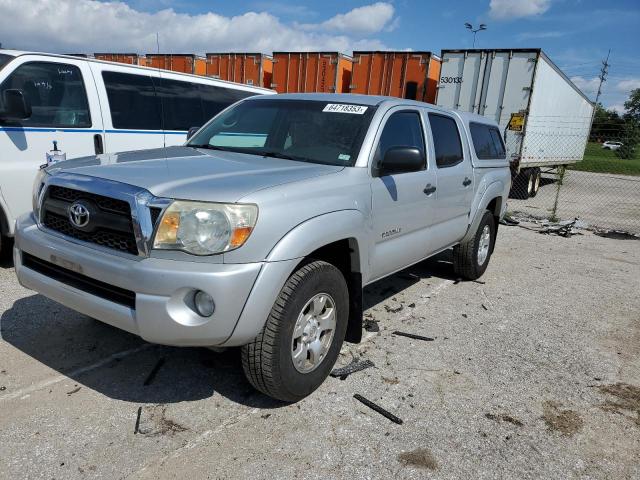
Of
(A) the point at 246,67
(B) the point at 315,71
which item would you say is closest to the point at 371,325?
(B) the point at 315,71

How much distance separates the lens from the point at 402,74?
45.6 ft

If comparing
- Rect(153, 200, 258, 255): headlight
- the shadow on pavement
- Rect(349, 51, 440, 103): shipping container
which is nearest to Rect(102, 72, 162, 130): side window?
the shadow on pavement

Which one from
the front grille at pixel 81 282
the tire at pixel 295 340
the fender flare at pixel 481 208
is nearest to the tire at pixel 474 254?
the fender flare at pixel 481 208

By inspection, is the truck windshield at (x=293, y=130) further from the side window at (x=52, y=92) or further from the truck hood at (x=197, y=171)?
the side window at (x=52, y=92)

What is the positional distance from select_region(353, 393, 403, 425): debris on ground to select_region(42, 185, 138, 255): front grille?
5.33 feet

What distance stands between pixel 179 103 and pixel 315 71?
922cm

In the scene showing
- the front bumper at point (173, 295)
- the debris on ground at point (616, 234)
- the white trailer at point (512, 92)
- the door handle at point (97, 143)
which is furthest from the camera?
the white trailer at point (512, 92)

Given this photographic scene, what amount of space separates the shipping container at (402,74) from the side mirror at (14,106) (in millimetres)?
10623

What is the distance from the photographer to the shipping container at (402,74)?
13711mm

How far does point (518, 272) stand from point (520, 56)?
7.90 m

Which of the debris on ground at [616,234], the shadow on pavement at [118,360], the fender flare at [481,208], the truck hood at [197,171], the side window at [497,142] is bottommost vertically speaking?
the shadow on pavement at [118,360]

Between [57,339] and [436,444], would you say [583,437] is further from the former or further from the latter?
[57,339]

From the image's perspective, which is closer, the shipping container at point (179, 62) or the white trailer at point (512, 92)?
the white trailer at point (512, 92)

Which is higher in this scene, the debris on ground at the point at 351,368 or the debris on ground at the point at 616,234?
the debris on ground at the point at 616,234
